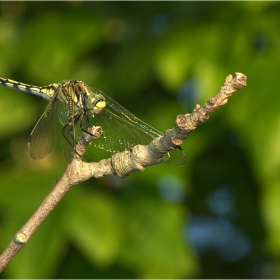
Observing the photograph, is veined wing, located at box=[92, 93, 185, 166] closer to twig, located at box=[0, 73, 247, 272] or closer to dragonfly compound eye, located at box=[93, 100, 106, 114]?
dragonfly compound eye, located at box=[93, 100, 106, 114]

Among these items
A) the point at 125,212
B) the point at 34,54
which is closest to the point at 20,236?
the point at 125,212

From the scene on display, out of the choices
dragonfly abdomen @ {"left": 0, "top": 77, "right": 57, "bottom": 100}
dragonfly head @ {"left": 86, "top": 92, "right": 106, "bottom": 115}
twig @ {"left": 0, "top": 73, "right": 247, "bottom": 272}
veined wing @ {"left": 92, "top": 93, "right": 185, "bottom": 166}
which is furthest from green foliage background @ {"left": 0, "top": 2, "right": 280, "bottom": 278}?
twig @ {"left": 0, "top": 73, "right": 247, "bottom": 272}

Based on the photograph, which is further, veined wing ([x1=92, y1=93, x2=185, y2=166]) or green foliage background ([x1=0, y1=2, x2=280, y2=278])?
green foliage background ([x1=0, y1=2, x2=280, y2=278])

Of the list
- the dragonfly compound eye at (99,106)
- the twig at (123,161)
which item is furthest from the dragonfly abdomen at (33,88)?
the twig at (123,161)

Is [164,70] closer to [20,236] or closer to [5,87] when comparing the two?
[5,87]

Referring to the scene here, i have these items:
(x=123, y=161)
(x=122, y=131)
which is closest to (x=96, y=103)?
(x=122, y=131)

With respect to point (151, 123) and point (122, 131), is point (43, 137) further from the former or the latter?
point (151, 123)
